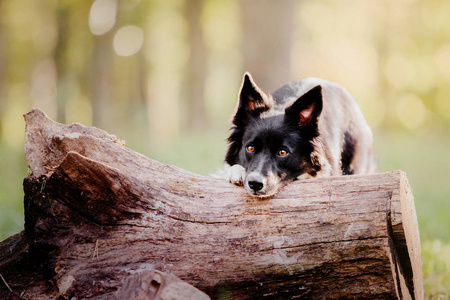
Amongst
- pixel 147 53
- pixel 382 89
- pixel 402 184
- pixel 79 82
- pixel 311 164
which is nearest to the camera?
pixel 402 184

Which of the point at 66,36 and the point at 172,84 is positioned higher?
the point at 66,36

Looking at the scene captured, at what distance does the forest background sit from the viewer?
11641 mm

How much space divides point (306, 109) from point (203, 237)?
2012 millimetres

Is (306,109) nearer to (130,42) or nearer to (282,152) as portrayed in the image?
(282,152)

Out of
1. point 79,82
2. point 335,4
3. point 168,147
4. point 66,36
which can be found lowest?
point 168,147

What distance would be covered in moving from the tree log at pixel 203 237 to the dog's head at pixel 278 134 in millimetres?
893

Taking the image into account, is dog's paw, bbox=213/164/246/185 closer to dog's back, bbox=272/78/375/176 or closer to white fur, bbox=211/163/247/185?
white fur, bbox=211/163/247/185

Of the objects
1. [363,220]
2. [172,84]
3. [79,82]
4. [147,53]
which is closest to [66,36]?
[79,82]

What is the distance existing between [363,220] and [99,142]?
2316mm

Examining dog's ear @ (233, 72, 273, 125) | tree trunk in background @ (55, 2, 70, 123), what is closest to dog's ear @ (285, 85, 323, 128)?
dog's ear @ (233, 72, 273, 125)

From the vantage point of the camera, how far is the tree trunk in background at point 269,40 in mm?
11633

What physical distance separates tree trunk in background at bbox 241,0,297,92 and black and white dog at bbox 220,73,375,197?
5703 mm

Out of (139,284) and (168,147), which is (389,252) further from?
(168,147)

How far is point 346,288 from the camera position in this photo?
11.1 feet
